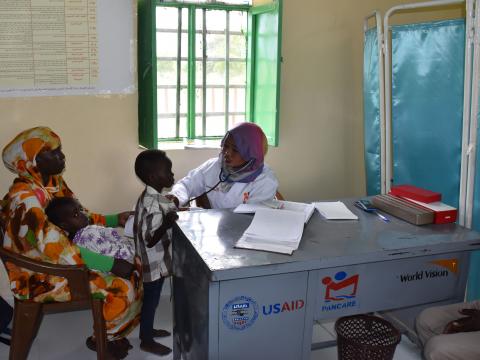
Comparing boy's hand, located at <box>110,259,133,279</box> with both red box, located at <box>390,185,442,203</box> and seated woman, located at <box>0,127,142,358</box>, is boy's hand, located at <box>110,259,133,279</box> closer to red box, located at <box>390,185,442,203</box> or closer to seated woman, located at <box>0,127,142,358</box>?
seated woman, located at <box>0,127,142,358</box>

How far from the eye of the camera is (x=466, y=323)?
203 cm

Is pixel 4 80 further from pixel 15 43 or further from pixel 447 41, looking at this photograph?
pixel 447 41

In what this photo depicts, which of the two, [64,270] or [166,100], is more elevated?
[166,100]

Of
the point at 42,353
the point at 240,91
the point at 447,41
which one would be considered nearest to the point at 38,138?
the point at 42,353

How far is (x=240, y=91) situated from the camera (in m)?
3.52

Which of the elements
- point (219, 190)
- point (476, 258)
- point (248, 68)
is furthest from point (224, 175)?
point (476, 258)

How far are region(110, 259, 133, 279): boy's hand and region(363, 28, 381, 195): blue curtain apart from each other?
167 centimetres

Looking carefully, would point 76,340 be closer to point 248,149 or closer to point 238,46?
point 248,149

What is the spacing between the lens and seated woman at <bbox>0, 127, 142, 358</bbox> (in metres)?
2.15

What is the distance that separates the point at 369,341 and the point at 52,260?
151 centimetres

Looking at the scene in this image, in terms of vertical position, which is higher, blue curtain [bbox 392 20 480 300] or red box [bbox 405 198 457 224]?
blue curtain [bbox 392 20 480 300]

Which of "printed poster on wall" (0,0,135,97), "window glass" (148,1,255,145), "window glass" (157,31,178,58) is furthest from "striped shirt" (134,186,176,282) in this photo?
"window glass" (157,31,178,58)

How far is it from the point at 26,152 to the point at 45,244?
448mm

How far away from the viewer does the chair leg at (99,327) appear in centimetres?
226
